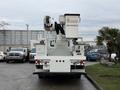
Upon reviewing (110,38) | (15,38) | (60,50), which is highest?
(15,38)

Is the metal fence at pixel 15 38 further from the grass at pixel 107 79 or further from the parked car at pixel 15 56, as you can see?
the grass at pixel 107 79

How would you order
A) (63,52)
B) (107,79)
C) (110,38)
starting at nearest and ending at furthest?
1. (107,79)
2. (63,52)
3. (110,38)

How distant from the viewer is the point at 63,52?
17234 millimetres

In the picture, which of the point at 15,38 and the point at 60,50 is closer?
the point at 60,50

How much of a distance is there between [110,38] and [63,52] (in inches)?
559

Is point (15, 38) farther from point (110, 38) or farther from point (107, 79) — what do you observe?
point (107, 79)

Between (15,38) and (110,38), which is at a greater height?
(15,38)

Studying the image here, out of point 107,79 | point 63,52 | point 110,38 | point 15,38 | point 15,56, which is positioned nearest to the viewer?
point 107,79

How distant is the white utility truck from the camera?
1544 cm

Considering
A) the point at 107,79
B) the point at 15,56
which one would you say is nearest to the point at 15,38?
the point at 15,56

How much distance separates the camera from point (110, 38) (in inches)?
1208

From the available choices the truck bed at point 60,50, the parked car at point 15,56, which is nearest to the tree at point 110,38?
the parked car at point 15,56

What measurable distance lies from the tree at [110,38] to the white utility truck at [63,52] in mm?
11852

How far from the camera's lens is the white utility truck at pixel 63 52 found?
1544cm
